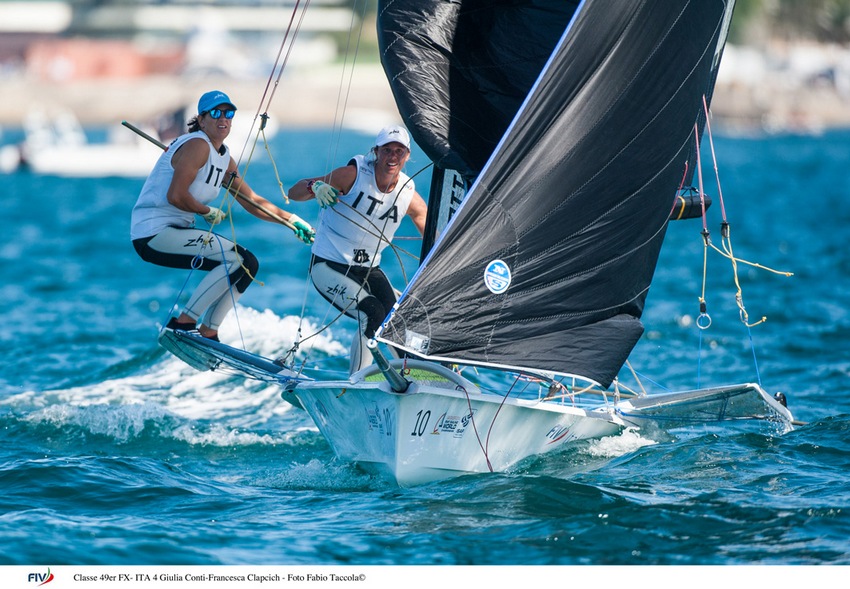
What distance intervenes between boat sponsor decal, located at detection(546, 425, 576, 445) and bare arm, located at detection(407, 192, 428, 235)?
2.03 meters

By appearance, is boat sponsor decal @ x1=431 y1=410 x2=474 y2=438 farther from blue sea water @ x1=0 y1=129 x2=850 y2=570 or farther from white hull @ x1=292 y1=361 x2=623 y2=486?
blue sea water @ x1=0 y1=129 x2=850 y2=570

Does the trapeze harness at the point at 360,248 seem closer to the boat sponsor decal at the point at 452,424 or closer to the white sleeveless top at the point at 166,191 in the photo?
the white sleeveless top at the point at 166,191

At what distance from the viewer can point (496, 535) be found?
6988 millimetres

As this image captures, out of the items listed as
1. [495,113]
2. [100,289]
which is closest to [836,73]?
[100,289]

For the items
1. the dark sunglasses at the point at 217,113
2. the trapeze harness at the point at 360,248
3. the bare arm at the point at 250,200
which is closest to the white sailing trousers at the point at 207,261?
the bare arm at the point at 250,200

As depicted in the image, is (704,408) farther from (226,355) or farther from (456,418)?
(226,355)

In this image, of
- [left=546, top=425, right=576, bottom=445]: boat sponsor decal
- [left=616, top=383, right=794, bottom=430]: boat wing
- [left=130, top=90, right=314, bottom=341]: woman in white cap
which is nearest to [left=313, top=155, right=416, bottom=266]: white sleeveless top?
[left=130, top=90, right=314, bottom=341]: woman in white cap

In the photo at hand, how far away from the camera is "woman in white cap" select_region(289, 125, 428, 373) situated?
8.60 m

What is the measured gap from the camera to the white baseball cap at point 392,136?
27.6ft

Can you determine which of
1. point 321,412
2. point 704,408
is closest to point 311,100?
point 321,412

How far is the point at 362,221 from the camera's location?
8.75 m

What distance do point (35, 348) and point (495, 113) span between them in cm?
765

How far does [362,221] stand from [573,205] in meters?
1.89
